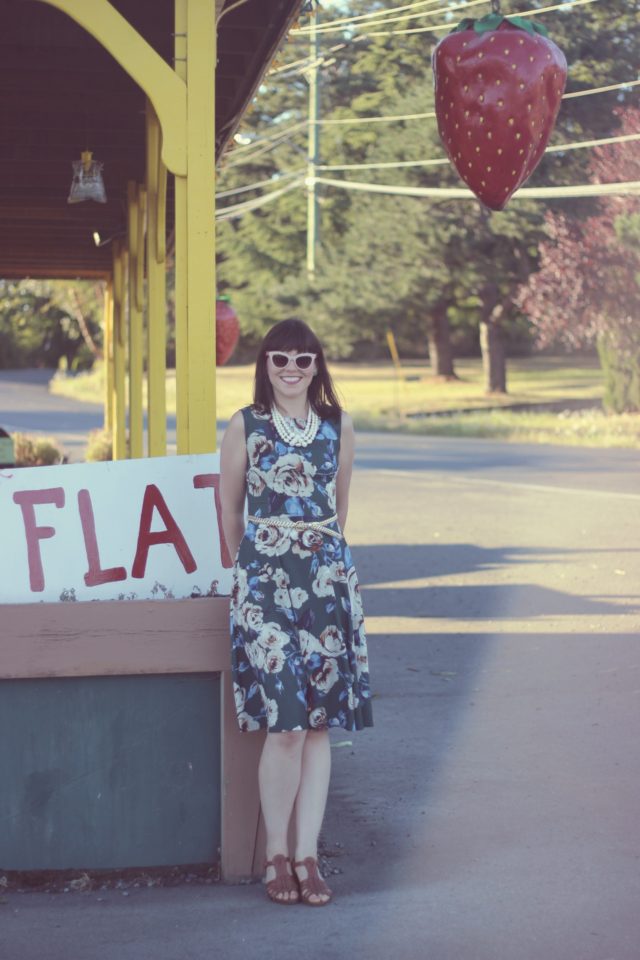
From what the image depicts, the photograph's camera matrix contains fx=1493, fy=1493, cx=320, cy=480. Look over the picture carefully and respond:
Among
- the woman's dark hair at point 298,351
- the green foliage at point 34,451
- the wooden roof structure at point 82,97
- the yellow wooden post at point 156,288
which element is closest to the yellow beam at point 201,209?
the wooden roof structure at point 82,97

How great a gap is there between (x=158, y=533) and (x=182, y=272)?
3.12 ft

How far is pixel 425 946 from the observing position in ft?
13.7

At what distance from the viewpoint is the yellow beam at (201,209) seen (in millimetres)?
5098

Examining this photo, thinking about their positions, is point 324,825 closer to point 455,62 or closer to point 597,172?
point 455,62

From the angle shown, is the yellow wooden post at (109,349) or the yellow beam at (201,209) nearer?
the yellow beam at (201,209)

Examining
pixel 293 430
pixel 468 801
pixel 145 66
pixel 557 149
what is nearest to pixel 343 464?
pixel 293 430

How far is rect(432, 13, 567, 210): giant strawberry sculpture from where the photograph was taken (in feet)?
16.0

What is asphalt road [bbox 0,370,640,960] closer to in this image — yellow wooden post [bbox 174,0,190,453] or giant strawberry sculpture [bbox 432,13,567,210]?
yellow wooden post [bbox 174,0,190,453]

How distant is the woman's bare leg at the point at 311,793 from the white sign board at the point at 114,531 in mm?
621

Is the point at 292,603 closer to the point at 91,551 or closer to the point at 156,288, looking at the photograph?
the point at 91,551

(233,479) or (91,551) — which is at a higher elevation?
(233,479)

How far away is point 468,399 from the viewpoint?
43031 millimetres

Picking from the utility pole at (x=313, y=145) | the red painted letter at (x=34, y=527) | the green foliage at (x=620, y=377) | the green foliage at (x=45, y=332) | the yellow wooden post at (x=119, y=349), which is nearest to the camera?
the red painted letter at (x=34, y=527)

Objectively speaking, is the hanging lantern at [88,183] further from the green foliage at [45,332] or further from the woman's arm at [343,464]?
the green foliage at [45,332]
